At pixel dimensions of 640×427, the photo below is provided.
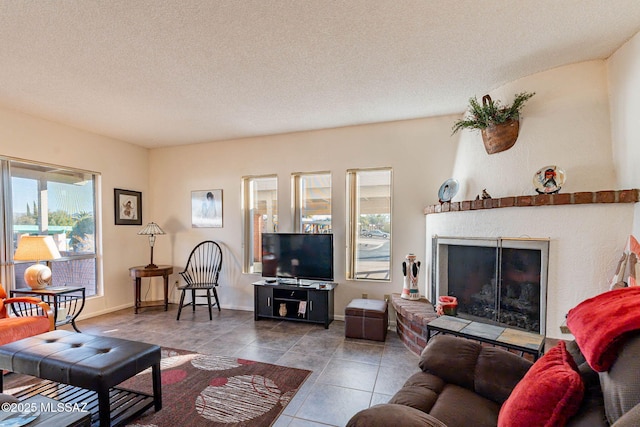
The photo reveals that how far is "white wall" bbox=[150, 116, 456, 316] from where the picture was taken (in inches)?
151

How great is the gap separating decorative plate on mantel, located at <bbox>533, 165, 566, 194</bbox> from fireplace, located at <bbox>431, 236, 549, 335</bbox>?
0.43 metres

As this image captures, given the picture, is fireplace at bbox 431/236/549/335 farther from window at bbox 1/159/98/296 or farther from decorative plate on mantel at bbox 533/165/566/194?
window at bbox 1/159/98/296

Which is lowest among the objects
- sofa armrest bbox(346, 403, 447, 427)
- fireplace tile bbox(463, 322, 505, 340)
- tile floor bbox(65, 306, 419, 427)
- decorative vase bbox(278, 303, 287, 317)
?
tile floor bbox(65, 306, 419, 427)

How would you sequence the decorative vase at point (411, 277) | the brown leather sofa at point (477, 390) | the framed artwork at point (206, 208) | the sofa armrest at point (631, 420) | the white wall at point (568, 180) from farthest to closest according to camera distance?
the framed artwork at point (206, 208) < the decorative vase at point (411, 277) < the white wall at point (568, 180) < the brown leather sofa at point (477, 390) < the sofa armrest at point (631, 420)

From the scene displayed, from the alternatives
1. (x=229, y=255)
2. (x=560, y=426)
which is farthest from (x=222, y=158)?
(x=560, y=426)

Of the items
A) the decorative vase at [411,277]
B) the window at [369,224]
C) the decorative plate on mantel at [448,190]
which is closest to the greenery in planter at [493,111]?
the decorative plate on mantel at [448,190]

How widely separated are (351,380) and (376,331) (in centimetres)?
91

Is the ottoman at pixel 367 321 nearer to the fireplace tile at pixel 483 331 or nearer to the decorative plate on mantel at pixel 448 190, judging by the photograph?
the fireplace tile at pixel 483 331

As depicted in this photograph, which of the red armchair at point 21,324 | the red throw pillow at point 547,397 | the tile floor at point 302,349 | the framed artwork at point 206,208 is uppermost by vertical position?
the framed artwork at point 206,208

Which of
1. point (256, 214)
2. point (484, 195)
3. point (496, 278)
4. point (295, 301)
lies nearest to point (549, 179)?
point (484, 195)

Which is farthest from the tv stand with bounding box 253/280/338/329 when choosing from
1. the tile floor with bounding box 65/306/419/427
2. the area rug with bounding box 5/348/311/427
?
the area rug with bounding box 5/348/311/427

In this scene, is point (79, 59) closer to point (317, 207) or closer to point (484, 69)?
point (317, 207)

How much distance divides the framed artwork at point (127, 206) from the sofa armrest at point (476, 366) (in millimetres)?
4868

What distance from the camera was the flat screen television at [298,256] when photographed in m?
3.88
